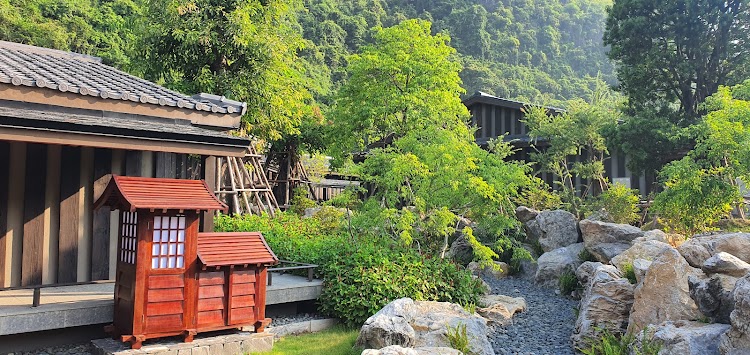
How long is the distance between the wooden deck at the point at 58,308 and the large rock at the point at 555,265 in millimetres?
6615

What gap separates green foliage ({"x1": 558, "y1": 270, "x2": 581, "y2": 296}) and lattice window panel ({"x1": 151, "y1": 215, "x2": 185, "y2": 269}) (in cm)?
786

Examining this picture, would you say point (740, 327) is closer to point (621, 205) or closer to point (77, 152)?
point (77, 152)

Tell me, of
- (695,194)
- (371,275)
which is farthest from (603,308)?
(695,194)

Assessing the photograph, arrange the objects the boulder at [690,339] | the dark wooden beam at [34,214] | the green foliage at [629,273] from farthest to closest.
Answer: the green foliage at [629,273] < the dark wooden beam at [34,214] < the boulder at [690,339]

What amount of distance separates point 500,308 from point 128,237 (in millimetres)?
5776

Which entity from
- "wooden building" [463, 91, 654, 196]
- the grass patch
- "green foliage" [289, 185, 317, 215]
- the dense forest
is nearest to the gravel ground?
the grass patch

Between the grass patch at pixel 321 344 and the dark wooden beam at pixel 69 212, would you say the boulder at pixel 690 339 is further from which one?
the dark wooden beam at pixel 69 212

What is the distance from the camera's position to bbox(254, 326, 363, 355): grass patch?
21.6 ft

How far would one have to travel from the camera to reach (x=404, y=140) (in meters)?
9.45

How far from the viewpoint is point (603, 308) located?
745 cm

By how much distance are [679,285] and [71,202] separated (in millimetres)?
8027

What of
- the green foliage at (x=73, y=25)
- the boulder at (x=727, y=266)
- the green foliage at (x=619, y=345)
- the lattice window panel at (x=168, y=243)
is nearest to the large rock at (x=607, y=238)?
the green foliage at (x=619, y=345)

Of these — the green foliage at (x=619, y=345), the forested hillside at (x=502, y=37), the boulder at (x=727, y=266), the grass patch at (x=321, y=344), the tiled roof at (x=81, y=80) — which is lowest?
the grass patch at (x=321, y=344)

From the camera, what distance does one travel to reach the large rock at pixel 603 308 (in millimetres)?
A: 7246
